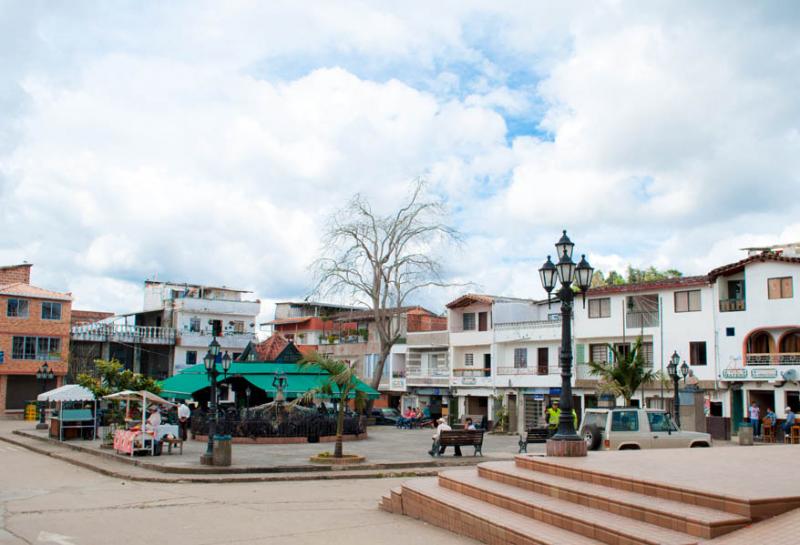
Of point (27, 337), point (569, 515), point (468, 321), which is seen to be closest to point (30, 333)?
point (27, 337)

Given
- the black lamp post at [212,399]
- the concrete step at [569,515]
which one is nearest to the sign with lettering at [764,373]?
the black lamp post at [212,399]

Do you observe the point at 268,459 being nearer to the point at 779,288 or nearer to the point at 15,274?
the point at 779,288

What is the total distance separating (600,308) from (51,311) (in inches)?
1416

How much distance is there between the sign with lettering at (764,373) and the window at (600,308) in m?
9.22

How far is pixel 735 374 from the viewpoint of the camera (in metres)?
37.4

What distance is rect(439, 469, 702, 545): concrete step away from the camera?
322 inches

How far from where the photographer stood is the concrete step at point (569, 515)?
8188 millimetres

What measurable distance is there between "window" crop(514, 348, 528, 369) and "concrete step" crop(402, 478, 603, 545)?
37151mm

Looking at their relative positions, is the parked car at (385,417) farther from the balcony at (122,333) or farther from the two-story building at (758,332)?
the balcony at (122,333)

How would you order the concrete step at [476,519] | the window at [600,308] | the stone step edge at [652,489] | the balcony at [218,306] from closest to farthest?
the stone step edge at [652,489], the concrete step at [476,519], the window at [600,308], the balcony at [218,306]

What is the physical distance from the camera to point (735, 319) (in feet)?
126

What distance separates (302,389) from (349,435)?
12.1 ft

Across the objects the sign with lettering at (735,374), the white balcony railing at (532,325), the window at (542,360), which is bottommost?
the sign with lettering at (735,374)

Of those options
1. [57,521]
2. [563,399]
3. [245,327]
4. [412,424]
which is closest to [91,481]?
[57,521]
